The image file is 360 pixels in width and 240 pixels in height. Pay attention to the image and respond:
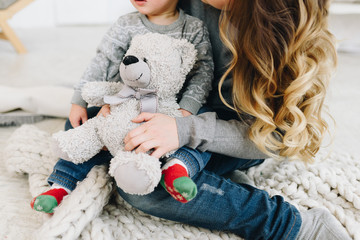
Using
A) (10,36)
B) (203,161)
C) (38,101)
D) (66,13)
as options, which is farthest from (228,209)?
(66,13)

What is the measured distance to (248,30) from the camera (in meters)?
0.60

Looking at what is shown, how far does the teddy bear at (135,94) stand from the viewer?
0.58m

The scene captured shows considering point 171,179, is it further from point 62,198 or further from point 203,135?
A: point 62,198

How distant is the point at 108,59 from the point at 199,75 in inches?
8.6

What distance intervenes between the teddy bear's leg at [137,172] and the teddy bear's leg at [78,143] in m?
Answer: 0.09

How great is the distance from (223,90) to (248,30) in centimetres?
19

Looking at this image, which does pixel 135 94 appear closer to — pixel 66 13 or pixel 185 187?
pixel 185 187

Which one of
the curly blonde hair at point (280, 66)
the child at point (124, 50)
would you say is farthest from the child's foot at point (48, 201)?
the curly blonde hair at point (280, 66)

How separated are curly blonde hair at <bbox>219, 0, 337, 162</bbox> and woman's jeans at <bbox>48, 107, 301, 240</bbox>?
0.33 ft

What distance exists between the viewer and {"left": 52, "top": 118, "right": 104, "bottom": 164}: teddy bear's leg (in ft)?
1.93

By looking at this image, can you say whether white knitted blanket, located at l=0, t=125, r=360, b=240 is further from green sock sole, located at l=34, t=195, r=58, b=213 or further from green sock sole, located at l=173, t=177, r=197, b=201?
green sock sole, located at l=173, t=177, r=197, b=201

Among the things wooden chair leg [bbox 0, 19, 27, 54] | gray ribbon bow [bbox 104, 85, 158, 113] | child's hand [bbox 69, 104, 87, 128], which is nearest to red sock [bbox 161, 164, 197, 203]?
gray ribbon bow [bbox 104, 85, 158, 113]

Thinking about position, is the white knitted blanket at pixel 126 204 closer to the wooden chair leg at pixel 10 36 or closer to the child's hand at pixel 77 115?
the child's hand at pixel 77 115

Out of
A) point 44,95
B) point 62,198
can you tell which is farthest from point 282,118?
point 44,95
